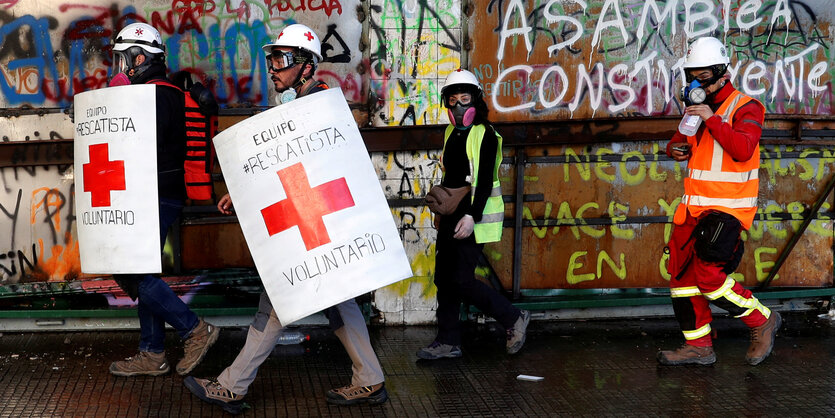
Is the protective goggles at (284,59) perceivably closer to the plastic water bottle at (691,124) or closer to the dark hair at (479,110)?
the dark hair at (479,110)

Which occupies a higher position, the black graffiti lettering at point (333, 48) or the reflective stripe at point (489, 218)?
the black graffiti lettering at point (333, 48)

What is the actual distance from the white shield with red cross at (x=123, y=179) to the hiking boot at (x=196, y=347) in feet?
1.66

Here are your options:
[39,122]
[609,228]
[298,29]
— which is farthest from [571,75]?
[39,122]

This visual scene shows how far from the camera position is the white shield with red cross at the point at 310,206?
448cm

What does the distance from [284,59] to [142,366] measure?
1.95 metres

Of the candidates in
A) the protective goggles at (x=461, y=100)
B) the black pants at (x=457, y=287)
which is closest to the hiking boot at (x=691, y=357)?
the black pants at (x=457, y=287)

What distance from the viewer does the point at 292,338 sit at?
610 centimetres

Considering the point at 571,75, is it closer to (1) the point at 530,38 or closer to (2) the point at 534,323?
(1) the point at 530,38

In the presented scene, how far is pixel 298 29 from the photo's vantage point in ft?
16.2

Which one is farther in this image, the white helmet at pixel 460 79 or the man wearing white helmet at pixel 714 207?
the white helmet at pixel 460 79

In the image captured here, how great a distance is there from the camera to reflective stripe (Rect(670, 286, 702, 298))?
5496 millimetres

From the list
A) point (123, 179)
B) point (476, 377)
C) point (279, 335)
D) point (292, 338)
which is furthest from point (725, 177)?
point (123, 179)

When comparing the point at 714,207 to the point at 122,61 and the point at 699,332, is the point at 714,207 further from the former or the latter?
the point at 122,61

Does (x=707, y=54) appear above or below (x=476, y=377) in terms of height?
above
